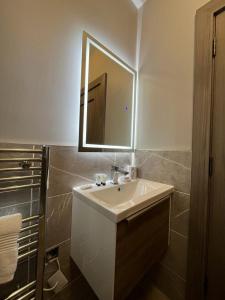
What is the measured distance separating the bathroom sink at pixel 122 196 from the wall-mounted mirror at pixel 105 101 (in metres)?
0.30

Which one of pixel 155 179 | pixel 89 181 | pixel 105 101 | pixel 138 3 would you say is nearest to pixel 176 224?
pixel 155 179

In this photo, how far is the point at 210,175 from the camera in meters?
0.92

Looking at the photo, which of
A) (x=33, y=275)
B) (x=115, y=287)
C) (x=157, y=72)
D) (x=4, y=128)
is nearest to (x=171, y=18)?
(x=157, y=72)

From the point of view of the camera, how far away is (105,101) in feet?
4.01

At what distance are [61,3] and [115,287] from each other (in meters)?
1.58

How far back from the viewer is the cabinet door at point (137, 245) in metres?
0.69

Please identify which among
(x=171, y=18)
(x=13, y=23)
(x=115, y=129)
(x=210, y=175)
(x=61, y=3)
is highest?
(x=171, y=18)

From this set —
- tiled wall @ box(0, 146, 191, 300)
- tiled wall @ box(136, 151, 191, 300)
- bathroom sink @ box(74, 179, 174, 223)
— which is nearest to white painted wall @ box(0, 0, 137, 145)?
tiled wall @ box(0, 146, 191, 300)

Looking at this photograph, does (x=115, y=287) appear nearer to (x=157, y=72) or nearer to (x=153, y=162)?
(x=153, y=162)

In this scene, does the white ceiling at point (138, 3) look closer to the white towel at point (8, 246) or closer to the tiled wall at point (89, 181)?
the tiled wall at point (89, 181)

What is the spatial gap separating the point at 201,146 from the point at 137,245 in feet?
2.34

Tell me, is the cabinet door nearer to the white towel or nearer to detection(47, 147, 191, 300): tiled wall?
detection(47, 147, 191, 300): tiled wall

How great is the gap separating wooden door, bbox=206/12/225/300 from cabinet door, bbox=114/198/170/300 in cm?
29

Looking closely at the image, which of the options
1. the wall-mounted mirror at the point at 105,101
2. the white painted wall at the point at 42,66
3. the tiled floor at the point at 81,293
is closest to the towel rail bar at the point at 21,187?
the white painted wall at the point at 42,66
